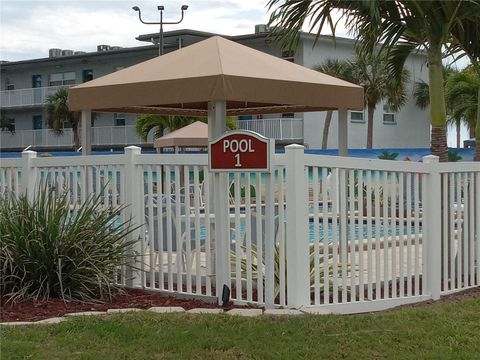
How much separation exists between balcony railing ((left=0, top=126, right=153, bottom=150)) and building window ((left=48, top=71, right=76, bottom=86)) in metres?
3.09

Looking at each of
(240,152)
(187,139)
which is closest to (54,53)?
(187,139)

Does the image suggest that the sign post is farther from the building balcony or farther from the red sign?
the building balcony

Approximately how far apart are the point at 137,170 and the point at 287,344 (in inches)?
112

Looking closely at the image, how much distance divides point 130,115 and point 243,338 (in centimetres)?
3579

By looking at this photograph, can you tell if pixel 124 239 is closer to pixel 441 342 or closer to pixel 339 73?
pixel 441 342

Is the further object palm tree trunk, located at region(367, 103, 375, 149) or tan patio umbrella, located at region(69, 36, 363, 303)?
palm tree trunk, located at region(367, 103, 375, 149)

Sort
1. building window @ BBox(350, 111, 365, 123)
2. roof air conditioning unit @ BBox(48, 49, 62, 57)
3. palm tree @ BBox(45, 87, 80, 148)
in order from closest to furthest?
building window @ BBox(350, 111, 365, 123), palm tree @ BBox(45, 87, 80, 148), roof air conditioning unit @ BBox(48, 49, 62, 57)

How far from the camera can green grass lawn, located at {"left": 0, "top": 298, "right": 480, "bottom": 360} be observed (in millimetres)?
5043

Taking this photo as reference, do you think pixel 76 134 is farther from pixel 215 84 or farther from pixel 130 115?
pixel 215 84

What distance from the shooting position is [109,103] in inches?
319

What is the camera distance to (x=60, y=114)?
39.8 meters

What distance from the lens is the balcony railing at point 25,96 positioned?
141ft

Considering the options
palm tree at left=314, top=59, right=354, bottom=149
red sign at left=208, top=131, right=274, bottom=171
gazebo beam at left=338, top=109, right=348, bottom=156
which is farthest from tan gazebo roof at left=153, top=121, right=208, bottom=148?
red sign at left=208, top=131, right=274, bottom=171

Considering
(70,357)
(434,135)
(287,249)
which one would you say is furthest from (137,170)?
(434,135)
